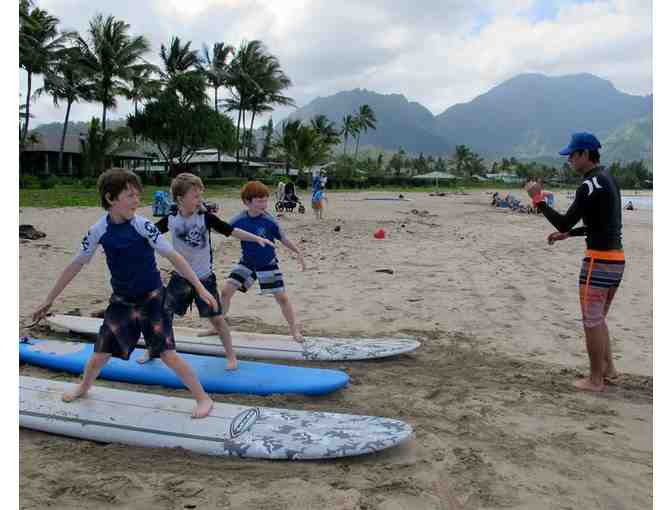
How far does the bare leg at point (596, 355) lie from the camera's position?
4430 mm

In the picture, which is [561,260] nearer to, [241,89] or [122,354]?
[122,354]

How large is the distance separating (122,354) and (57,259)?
23.7 feet

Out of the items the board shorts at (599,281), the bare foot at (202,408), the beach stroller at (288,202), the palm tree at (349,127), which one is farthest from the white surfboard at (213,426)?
the palm tree at (349,127)

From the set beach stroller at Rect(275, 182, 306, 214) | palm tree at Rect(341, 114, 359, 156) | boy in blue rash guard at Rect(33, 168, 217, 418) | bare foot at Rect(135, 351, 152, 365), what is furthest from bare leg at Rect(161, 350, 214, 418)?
palm tree at Rect(341, 114, 359, 156)

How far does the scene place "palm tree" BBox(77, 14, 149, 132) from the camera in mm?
37531

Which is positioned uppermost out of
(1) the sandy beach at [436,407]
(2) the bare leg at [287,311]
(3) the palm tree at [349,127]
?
(3) the palm tree at [349,127]

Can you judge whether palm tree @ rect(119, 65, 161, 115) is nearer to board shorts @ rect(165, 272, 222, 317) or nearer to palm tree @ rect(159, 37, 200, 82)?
palm tree @ rect(159, 37, 200, 82)

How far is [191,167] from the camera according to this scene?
51.9 meters

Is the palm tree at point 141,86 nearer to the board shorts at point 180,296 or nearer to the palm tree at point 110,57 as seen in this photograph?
the palm tree at point 110,57

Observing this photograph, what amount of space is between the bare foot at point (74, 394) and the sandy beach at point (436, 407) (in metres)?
0.30

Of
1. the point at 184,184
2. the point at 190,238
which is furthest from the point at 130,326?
→ the point at 184,184
